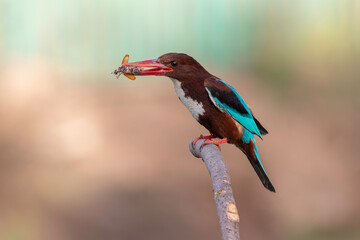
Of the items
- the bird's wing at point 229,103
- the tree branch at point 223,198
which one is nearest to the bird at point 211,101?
the bird's wing at point 229,103

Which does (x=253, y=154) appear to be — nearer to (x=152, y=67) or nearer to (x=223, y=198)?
(x=152, y=67)

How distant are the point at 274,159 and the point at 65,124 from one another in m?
3.22

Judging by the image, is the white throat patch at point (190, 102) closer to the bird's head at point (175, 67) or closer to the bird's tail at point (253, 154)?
the bird's head at point (175, 67)

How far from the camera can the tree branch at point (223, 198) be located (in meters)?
1.61

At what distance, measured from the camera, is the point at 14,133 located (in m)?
8.23

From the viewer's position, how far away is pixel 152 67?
8.88 ft

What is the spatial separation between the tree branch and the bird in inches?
21.7

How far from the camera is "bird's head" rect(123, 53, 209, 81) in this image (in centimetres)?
267

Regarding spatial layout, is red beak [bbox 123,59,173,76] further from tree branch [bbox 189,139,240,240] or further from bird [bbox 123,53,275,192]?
tree branch [bbox 189,139,240,240]

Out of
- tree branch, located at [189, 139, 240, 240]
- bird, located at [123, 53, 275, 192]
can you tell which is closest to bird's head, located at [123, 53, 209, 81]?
bird, located at [123, 53, 275, 192]

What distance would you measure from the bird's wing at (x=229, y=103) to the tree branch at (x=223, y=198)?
554 mm

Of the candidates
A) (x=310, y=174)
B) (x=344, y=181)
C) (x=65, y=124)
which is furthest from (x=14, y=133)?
(x=344, y=181)

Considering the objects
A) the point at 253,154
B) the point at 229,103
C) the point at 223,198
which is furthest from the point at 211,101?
the point at 223,198

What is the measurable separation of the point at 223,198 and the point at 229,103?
1.37m
